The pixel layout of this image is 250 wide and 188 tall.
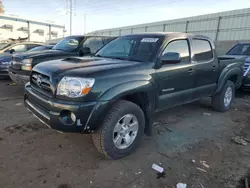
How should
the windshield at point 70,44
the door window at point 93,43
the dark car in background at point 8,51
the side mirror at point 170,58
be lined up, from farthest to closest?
1. the dark car in background at point 8,51
2. the door window at point 93,43
3. the windshield at point 70,44
4. the side mirror at point 170,58

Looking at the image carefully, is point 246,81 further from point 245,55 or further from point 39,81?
point 39,81

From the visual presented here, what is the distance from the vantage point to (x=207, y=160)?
3.12 metres

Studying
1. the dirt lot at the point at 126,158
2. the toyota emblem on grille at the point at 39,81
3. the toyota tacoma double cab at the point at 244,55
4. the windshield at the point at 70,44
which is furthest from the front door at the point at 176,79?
the windshield at the point at 70,44

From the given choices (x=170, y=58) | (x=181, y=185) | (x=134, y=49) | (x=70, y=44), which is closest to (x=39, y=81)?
(x=134, y=49)

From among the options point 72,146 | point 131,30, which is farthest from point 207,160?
point 131,30

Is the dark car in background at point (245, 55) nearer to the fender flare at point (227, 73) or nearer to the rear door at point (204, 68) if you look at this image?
the fender flare at point (227, 73)

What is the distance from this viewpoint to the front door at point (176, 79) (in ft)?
11.4

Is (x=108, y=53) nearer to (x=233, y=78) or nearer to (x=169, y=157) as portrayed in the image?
(x=169, y=157)

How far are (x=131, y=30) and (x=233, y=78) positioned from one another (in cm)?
2111

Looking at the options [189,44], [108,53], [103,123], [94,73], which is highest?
[189,44]

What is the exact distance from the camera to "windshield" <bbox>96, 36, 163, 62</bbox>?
11.3 feet

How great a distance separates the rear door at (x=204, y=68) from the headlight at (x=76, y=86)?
245 cm

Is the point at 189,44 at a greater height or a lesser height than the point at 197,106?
greater

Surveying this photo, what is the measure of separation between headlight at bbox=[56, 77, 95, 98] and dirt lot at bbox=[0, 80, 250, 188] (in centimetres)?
103
